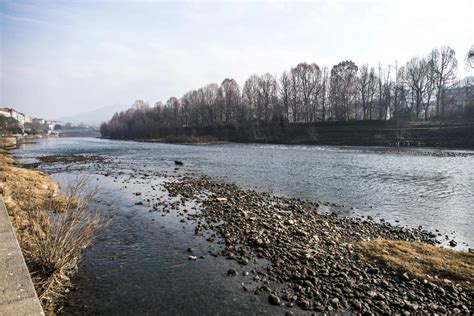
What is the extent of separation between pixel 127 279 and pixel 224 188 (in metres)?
13.6

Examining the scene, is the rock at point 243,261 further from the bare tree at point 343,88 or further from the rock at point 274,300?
the bare tree at point 343,88

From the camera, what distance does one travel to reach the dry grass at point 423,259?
8.80 m

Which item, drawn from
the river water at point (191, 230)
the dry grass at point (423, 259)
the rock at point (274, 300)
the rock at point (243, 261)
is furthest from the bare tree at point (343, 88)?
the rock at point (274, 300)

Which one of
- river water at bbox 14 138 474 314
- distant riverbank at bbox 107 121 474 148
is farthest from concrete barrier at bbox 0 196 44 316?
distant riverbank at bbox 107 121 474 148

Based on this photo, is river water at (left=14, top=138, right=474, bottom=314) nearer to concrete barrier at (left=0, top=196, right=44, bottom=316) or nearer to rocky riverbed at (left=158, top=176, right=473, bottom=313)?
rocky riverbed at (left=158, top=176, right=473, bottom=313)

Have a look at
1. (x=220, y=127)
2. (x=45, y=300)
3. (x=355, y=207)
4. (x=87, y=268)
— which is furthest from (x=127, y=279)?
(x=220, y=127)

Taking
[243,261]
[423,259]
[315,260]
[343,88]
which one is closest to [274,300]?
[243,261]

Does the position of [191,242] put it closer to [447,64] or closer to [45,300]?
[45,300]

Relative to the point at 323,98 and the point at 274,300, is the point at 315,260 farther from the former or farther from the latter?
the point at 323,98

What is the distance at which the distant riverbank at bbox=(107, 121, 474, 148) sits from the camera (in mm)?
63375

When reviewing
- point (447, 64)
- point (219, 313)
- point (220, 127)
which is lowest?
point (219, 313)

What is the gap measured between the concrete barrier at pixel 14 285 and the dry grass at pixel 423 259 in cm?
978

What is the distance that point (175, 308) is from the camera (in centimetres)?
730

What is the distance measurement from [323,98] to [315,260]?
9723 centimetres
